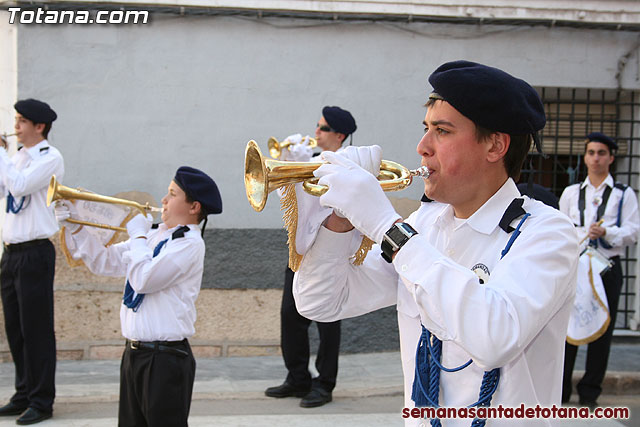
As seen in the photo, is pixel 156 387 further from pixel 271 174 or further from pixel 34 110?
pixel 34 110

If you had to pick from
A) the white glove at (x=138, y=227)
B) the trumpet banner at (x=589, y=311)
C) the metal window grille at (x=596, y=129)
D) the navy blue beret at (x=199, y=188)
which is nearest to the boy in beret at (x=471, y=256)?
the navy blue beret at (x=199, y=188)

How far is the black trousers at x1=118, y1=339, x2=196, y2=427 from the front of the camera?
151 inches

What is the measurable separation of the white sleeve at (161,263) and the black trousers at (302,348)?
5.84 ft

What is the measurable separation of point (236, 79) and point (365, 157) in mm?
5266

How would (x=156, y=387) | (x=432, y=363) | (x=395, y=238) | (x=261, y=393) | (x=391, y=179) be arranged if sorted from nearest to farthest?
(x=395, y=238) → (x=432, y=363) → (x=391, y=179) → (x=156, y=387) → (x=261, y=393)

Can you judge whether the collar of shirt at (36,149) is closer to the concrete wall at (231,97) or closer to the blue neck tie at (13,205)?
the blue neck tie at (13,205)

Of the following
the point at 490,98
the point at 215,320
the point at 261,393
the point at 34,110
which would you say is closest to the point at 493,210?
the point at 490,98

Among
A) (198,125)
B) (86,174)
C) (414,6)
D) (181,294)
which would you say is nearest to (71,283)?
(86,174)

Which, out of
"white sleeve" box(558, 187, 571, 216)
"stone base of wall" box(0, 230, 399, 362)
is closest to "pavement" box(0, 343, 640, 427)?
"stone base of wall" box(0, 230, 399, 362)

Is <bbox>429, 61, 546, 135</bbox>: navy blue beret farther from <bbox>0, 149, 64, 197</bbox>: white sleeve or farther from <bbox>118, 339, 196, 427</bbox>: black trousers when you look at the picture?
<bbox>0, 149, 64, 197</bbox>: white sleeve

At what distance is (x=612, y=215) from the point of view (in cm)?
634

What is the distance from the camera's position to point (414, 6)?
7336 mm

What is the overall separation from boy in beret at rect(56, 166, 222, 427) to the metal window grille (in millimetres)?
4605

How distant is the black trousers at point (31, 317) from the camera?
17.3ft
